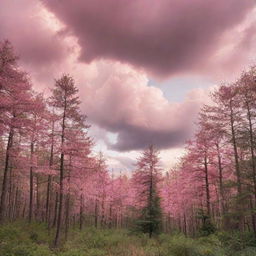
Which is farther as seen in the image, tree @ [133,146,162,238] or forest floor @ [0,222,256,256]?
tree @ [133,146,162,238]

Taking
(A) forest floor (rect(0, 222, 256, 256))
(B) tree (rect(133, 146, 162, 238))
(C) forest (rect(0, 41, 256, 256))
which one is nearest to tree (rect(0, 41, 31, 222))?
(C) forest (rect(0, 41, 256, 256))

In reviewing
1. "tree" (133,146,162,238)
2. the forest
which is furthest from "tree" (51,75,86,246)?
"tree" (133,146,162,238)

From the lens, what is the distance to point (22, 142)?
21.0m

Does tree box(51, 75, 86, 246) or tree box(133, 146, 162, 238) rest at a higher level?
tree box(51, 75, 86, 246)

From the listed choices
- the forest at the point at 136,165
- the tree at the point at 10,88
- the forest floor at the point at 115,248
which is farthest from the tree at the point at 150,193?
the tree at the point at 10,88

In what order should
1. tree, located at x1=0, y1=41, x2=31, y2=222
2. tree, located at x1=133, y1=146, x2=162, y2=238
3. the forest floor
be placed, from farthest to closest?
tree, located at x1=133, y1=146, x2=162, y2=238, tree, located at x1=0, y1=41, x2=31, y2=222, the forest floor

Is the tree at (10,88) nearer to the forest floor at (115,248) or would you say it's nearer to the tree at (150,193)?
the forest floor at (115,248)

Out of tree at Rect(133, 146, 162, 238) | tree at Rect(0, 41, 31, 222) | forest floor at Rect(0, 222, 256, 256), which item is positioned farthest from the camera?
tree at Rect(133, 146, 162, 238)

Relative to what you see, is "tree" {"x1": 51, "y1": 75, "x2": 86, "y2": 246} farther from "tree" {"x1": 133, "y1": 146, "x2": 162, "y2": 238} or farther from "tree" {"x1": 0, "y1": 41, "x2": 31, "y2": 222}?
"tree" {"x1": 133, "y1": 146, "x2": 162, "y2": 238}

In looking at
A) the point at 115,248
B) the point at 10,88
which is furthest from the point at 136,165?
the point at 10,88

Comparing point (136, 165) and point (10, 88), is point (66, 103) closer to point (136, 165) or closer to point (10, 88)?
point (10, 88)

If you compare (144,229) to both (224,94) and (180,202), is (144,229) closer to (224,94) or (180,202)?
(180,202)

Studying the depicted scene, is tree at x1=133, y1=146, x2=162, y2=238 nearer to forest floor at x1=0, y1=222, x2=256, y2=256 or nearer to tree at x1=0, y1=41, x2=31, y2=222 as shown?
forest floor at x1=0, y1=222, x2=256, y2=256

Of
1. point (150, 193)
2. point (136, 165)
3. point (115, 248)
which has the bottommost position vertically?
point (115, 248)
